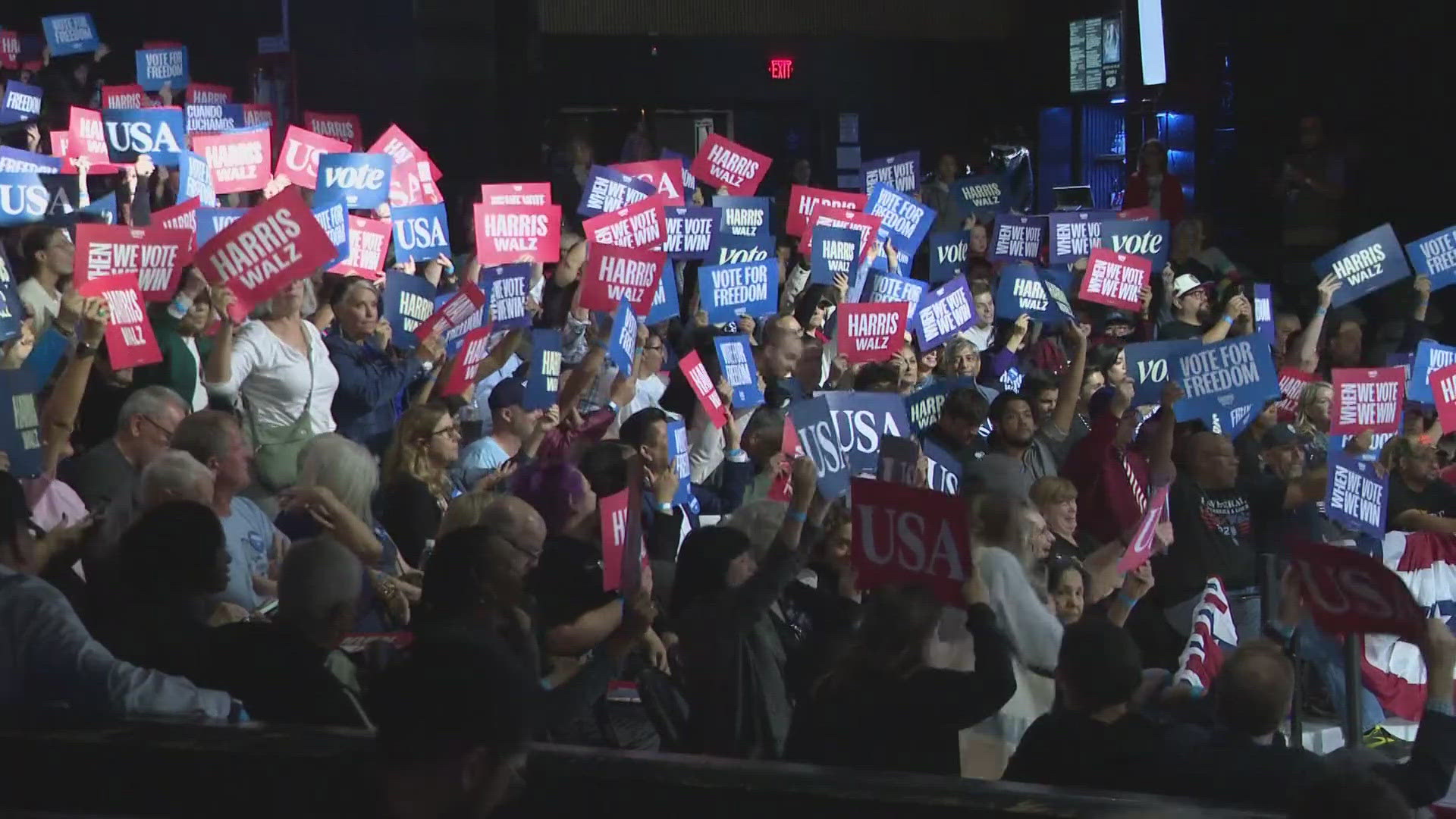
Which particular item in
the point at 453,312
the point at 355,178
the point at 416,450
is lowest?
the point at 416,450

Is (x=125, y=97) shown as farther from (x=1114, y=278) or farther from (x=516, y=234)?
(x=1114, y=278)

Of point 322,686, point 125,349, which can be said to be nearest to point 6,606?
point 322,686

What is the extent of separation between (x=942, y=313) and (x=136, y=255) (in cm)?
483

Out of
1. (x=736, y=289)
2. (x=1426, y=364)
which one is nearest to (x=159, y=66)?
(x=736, y=289)

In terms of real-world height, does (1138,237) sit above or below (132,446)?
above

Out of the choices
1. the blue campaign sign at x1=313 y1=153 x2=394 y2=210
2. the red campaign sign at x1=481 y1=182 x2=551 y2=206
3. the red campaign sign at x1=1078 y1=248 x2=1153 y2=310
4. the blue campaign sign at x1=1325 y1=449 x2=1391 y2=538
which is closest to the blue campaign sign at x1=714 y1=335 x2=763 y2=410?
the red campaign sign at x1=481 y1=182 x2=551 y2=206

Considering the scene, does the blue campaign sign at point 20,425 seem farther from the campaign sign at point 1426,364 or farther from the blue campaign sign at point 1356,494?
the campaign sign at point 1426,364

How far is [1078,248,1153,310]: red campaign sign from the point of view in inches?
463

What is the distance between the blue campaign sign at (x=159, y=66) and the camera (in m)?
17.6

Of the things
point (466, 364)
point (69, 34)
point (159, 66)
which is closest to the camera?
point (466, 364)

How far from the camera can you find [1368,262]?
38.0 feet

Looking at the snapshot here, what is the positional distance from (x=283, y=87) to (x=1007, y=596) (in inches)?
612

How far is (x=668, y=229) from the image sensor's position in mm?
11641

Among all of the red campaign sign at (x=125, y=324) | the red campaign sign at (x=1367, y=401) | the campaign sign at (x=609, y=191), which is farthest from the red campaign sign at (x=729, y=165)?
the red campaign sign at (x=125, y=324)
